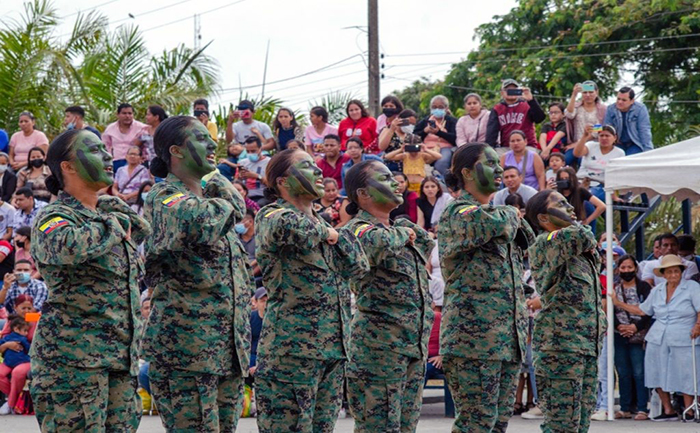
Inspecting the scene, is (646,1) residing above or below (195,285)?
above

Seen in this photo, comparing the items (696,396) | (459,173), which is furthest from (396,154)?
(459,173)

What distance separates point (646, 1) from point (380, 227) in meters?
17.8

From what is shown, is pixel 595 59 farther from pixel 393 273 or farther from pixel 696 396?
pixel 393 273

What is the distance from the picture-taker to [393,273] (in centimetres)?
647

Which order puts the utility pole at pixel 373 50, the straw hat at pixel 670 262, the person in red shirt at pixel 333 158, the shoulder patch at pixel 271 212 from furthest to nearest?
the utility pole at pixel 373 50 → the person in red shirt at pixel 333 158 → the straw hat at pixel 670 262 → the shoulder patch at pixel 271 212

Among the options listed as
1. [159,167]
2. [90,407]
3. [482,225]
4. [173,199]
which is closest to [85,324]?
[90,407]

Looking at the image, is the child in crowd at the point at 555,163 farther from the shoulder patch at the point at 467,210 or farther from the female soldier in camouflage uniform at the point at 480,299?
the shoulder patch at the point at 467,210

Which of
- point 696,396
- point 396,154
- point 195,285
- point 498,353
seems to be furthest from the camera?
point 396,154

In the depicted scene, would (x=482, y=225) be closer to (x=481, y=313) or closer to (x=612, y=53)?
(x=481, y=313)

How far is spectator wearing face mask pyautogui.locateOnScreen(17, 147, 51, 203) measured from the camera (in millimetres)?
14367

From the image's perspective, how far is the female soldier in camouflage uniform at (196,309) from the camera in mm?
5168

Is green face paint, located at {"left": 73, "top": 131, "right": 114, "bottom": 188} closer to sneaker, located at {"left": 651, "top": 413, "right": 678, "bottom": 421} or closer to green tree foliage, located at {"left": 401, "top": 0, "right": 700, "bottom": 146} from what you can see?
sneaker, located at {"left": 651, "top": 413, "right": 678, "bottom": 421}

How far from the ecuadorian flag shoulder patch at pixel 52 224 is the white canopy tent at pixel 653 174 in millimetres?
6681

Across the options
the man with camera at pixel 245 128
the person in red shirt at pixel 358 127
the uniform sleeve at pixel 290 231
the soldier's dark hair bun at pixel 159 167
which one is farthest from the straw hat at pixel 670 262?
the soldier's dark hair bun at pixel 159 167
